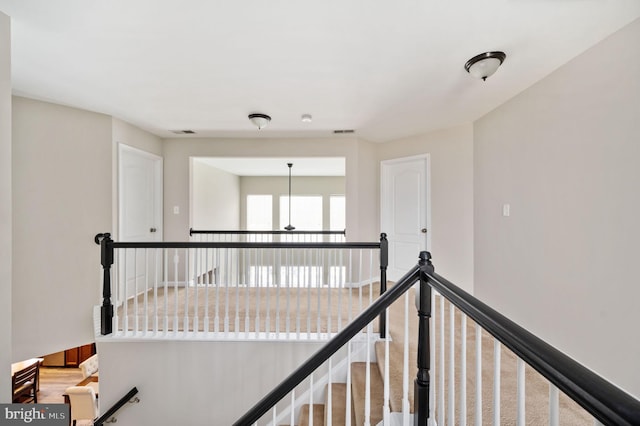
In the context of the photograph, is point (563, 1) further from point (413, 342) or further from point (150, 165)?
point (150, 165)

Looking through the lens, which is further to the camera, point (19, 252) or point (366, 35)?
point (19, 252)

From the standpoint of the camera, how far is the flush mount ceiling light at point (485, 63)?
6.48ft

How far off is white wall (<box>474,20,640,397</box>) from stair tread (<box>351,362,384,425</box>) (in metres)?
1.44

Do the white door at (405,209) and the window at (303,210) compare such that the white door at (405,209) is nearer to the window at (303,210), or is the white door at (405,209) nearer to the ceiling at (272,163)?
the ceiling at (272,163)

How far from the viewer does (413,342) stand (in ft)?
8.13

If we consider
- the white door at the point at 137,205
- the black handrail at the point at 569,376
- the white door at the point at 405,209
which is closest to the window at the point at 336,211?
the white door at the point at 405,209

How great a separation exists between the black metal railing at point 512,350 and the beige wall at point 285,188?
6.77 meters

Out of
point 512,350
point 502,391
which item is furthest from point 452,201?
point 512,350

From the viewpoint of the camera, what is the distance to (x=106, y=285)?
8.43 ft

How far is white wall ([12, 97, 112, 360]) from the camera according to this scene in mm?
2828

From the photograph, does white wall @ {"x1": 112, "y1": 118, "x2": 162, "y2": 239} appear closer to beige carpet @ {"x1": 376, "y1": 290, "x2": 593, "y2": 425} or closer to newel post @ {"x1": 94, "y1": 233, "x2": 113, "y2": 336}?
newel post @ {"x1": 94, "y1": 233, "x2": 113, "y2": 336}

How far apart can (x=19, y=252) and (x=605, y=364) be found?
16.6 ft

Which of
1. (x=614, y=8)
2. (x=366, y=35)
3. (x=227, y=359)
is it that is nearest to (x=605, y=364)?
(x=614, y=8)

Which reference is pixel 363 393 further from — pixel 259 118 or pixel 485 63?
pixel 259 118
